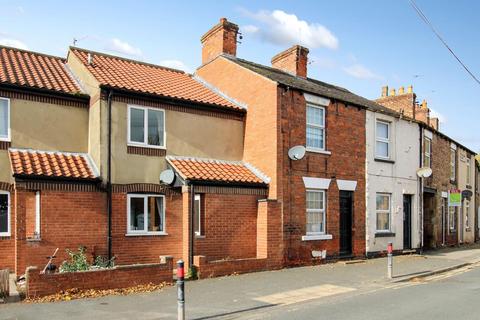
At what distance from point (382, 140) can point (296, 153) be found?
572 cm

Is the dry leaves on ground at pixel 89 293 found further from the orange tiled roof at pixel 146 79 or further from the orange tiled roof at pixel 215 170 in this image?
the orange tiled roof at pixel 146 79

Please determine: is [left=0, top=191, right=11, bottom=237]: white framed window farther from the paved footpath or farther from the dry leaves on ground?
the paved footpath

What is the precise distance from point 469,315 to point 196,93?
36.3 ft

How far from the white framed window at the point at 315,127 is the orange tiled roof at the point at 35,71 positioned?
25.2ft

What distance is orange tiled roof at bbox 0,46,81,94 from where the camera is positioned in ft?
43.6

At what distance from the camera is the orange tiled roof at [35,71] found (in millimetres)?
13281

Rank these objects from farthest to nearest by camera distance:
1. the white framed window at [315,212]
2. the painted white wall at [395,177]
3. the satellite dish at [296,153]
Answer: the painted white wall at [395,177] < the white framed window at [315,212] < the satellite dish at [296,153]

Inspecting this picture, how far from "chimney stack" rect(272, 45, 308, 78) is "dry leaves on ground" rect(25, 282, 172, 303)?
12.5 meters

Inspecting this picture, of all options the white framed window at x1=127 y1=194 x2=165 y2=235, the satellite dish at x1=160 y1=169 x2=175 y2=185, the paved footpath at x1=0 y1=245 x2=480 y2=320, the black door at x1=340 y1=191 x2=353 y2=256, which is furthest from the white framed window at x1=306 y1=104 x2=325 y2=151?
the white framed window at x1=127 y1=194 x2=165 y2=235

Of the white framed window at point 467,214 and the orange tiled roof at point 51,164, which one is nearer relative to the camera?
the orange tiled roof at point 51,164

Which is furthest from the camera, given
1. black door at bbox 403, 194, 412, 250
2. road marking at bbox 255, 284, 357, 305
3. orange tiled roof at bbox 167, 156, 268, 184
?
black door at bbox 403, 194, 412, 250

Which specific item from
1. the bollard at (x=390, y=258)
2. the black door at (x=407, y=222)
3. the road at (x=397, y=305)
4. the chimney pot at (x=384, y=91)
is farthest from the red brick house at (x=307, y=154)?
the chimney pot at (x=384, y=91)

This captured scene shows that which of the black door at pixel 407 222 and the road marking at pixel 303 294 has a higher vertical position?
the black door at pixel 407 222

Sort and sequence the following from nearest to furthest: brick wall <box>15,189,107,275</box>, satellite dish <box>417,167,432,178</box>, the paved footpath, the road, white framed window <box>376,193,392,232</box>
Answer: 1. the road
2. the paved footpath
3. brick wall <box>15,189,107,275</box>
4. white framed window <box>376,193,392,232</box>
5. satellite dish <box>417,167,432,178</box>
